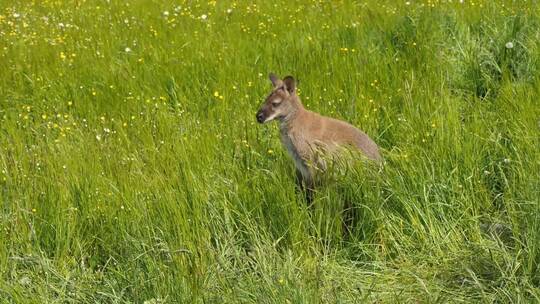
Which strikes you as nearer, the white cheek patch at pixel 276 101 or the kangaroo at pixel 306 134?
the kangaroo at pixel 306 134

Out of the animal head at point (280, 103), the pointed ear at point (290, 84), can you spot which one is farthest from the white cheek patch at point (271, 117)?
the pointed ear at point (290, 84)

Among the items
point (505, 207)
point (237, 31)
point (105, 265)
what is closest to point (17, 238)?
point (105, 265)

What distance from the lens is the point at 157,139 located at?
637 cm

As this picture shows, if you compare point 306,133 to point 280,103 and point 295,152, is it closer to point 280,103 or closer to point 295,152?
point 295,152

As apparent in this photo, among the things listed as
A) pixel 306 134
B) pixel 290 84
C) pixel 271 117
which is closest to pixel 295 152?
pixel 306 134

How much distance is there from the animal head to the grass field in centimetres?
21

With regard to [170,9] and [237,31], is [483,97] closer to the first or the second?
[237,31]

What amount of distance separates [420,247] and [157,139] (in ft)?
7.86

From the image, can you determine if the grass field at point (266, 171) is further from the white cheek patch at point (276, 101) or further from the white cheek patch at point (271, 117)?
the white cheek patch at point (276, 101)

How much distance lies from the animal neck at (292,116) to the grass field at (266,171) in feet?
0.70

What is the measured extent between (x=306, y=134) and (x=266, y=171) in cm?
75

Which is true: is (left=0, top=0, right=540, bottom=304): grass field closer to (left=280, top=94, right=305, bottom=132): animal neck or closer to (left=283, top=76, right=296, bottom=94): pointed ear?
(left=280, top=94, right=305, bottom=132): animal neck

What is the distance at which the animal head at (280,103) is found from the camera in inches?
237

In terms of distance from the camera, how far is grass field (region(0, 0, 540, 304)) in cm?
441
